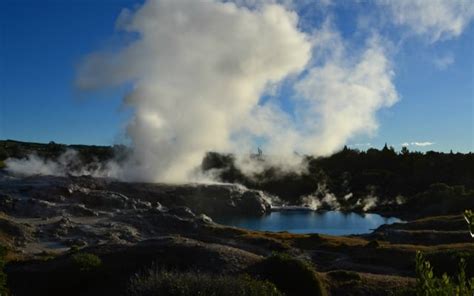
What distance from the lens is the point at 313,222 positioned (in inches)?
3846

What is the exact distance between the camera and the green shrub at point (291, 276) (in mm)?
24594

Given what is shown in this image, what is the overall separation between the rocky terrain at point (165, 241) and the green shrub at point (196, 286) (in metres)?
3.28

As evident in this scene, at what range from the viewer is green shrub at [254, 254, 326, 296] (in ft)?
80.7

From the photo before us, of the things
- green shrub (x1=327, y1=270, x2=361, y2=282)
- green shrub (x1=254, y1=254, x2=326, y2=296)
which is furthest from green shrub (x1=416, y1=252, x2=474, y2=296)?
green shrub (x1=327, y1=270, x2=361, y2=282)

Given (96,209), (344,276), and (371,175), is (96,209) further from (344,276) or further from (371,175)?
(371,175)

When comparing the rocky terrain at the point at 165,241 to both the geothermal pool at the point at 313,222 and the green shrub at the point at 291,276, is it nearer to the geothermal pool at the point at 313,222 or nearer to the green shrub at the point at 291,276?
the green shrub at the point at 291,276

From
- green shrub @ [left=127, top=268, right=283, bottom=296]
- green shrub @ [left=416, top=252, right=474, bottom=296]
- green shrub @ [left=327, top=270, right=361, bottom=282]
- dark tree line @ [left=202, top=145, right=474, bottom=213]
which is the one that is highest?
dark tree line @ [left=202, top=145, right=474, bottom=213]

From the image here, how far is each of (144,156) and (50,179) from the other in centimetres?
3305

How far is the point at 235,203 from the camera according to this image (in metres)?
110

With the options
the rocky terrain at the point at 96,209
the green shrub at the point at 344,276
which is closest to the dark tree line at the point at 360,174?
the rocky terrain at the point at 96,209

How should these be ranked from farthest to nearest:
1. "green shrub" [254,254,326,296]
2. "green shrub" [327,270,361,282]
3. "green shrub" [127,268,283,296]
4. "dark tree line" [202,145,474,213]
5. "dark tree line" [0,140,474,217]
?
"dark tree line" [202,145,474,213] < "dark tree line" [0,140,474,217] < "green shrub" [327,270,361,282] < "green shrub" [254,254,326,296] < "green shrub" [127,268,283,296]

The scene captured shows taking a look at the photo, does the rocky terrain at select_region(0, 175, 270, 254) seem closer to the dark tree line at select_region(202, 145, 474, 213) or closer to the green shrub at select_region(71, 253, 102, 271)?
the green shrub at select_region(71, 253, 102, 271)

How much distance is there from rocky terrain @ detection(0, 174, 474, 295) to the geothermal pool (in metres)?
7.61

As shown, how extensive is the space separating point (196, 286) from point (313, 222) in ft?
262
